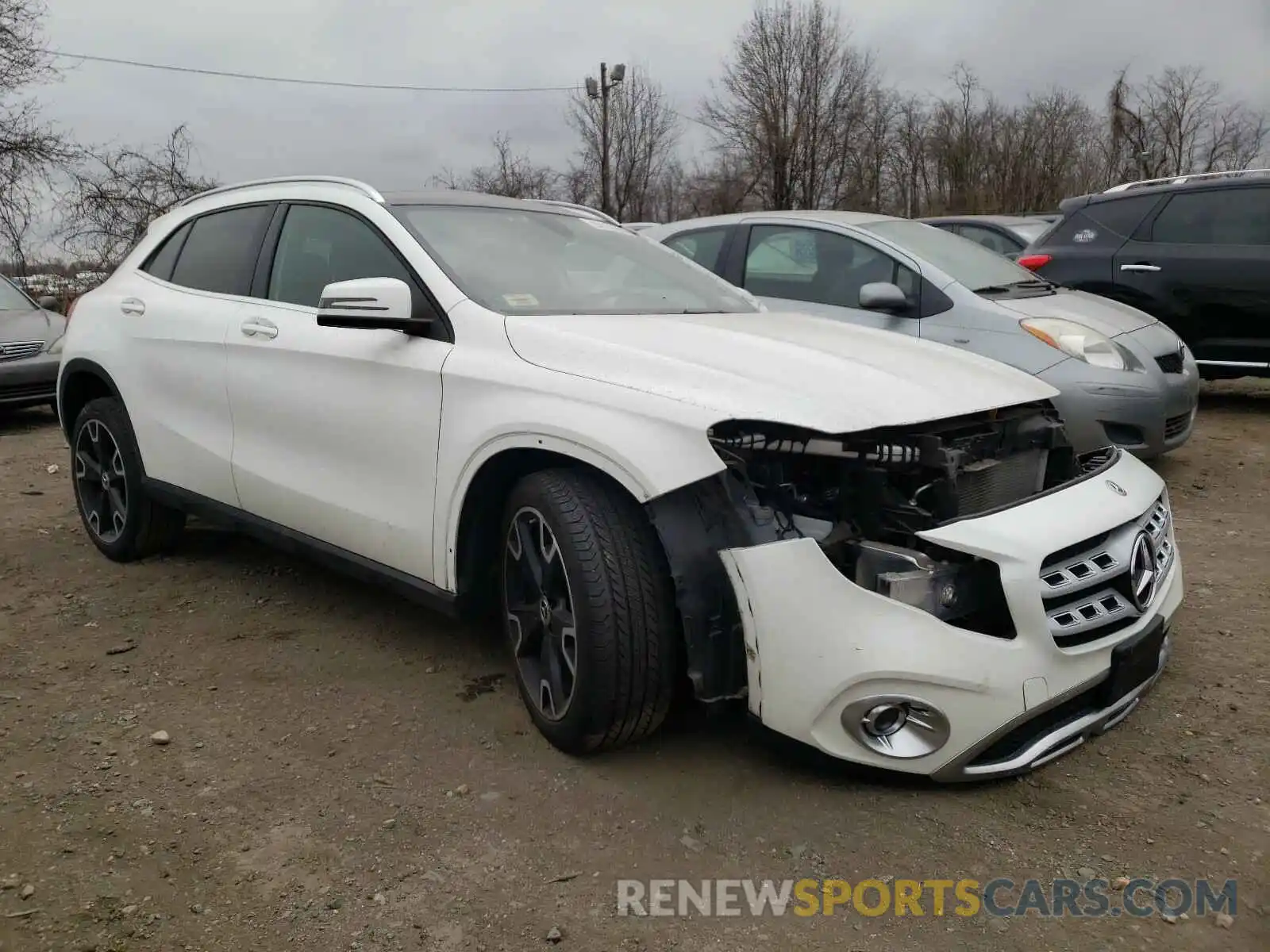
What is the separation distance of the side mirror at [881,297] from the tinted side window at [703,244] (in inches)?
49.6

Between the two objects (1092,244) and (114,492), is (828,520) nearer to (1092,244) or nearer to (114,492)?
(114,492)

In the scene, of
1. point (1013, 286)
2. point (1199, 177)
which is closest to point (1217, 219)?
point (1199, 177)

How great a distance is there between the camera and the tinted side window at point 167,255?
4.43 m

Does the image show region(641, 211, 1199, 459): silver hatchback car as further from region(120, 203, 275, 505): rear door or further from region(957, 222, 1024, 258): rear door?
region(957, 222, 1024, 258): rear door

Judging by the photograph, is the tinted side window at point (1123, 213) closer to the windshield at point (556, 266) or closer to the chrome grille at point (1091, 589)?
the windshield at point (556, 266)

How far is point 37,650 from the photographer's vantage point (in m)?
3.73

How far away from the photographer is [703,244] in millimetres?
6465

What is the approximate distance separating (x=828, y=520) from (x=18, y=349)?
8.74 metres

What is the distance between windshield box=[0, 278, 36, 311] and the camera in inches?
379

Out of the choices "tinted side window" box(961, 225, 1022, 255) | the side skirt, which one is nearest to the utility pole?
"tinted side window" box(961, 225, 1022, 255)

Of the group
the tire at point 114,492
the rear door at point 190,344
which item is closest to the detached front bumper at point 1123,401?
the rear door at point 190,344

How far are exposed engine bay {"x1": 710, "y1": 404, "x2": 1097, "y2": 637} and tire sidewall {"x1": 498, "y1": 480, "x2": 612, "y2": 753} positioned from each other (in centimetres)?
49

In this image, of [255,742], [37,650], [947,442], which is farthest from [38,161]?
[947,442]

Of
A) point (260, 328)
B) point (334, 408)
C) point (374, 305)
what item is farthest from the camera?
point (260, 328)
